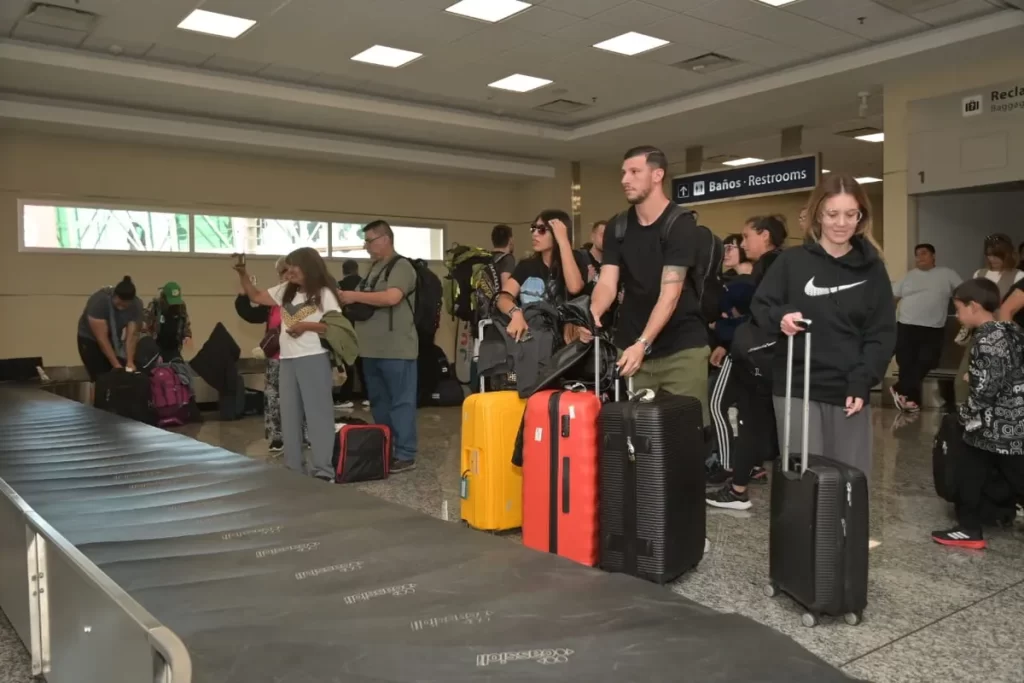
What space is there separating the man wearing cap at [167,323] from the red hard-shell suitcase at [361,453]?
14.0 feet

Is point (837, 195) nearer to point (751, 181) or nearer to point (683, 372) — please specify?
point (683, 372)

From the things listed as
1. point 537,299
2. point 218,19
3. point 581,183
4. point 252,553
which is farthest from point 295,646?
point 581,183

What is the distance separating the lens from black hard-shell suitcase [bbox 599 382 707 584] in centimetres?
298

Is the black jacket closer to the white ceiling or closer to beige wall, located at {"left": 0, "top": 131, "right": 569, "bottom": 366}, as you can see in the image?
the white ceiling

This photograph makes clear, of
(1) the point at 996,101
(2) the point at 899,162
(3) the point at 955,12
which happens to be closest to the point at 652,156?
(3) the point at 955,12

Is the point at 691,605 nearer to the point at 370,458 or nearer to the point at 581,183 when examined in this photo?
the point at 370,458

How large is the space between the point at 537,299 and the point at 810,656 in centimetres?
305

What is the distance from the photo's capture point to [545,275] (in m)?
4.51

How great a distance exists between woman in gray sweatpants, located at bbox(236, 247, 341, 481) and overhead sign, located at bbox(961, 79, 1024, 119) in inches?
279

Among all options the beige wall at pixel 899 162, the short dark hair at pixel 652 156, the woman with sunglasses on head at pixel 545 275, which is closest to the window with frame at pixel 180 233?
the woman with sunglasses on head at pixel 545 275

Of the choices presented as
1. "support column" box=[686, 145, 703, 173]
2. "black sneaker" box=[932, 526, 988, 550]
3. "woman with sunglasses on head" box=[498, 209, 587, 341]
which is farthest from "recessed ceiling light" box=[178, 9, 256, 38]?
"support column" box=[686, 145, 703, 173]

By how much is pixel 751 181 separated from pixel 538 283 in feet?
21.9

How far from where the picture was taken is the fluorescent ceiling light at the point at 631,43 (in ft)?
26.7

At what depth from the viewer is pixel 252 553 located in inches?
89.4
